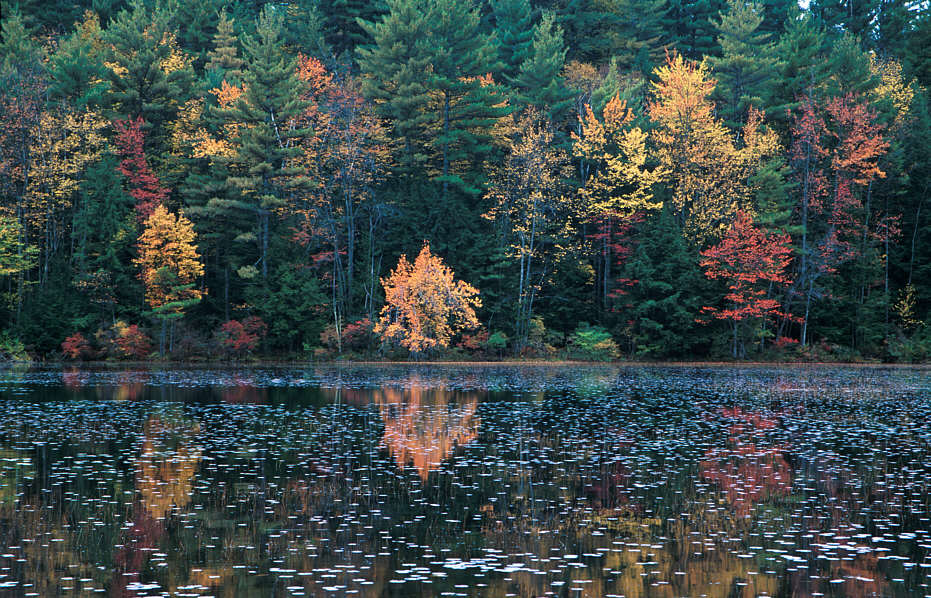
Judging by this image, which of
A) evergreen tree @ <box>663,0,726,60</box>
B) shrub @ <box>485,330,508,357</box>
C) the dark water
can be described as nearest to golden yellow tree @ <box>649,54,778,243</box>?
shrub @ <box>485,330,508,357</box>

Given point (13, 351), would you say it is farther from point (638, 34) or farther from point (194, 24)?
point (638, 34)

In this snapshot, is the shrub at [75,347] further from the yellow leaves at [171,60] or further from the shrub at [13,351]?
the yellow leaves at [171,60]

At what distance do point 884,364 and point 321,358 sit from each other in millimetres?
40223

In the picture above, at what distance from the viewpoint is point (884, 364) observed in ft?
219

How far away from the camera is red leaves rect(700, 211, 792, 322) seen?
2601 inches

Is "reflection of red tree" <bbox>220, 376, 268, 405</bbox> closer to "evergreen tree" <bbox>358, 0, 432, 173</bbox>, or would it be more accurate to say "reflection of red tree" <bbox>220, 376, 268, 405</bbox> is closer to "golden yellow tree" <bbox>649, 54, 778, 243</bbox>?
"evergreen tree" <bbox>358, 0, 432, 173</bbox>

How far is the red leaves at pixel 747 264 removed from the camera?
217 ft

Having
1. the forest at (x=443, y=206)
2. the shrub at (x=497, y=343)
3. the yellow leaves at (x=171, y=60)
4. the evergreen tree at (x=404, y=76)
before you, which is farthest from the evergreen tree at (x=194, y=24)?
the shrub at (x=497, y=343)

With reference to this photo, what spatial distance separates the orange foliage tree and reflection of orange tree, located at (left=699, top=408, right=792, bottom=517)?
3915 cm

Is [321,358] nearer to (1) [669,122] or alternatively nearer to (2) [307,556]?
(1) [669,122]

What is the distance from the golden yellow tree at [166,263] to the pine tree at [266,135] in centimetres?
526

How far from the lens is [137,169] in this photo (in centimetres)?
6962

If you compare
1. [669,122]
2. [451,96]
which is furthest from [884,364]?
[451,96]

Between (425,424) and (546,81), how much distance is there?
54171 millimetres
